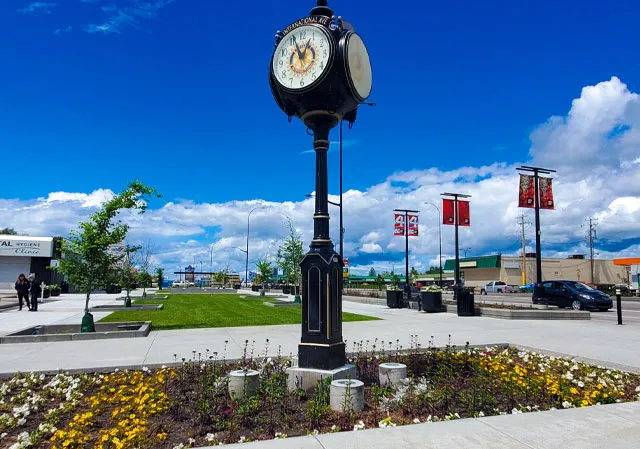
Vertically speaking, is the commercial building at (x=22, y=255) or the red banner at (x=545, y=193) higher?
the red banner at (x=545, y=193)

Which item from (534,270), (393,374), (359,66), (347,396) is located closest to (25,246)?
(359,66)

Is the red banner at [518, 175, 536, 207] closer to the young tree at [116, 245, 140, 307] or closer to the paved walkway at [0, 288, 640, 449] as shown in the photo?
the paved walkway at [0, 288, 640, 449]

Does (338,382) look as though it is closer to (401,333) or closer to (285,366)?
(285,366)

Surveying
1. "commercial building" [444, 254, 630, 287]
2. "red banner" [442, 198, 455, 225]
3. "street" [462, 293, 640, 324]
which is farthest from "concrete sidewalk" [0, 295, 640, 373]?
"commercial building" [444, 254, 630, 287]

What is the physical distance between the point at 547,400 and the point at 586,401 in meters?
0.39

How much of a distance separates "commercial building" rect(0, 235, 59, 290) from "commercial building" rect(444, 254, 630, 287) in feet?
207

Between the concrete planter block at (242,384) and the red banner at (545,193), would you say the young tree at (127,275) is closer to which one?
the concrete planter block at (242,384)

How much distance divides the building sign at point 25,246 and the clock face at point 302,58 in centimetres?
4972

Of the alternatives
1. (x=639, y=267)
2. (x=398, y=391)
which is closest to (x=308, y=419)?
(x=398, y=391)

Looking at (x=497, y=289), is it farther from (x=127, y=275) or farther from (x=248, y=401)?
(x=248, y=401)

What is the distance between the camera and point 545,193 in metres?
26.8

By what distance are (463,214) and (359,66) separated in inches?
1071

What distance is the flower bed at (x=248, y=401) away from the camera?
4.31 meters

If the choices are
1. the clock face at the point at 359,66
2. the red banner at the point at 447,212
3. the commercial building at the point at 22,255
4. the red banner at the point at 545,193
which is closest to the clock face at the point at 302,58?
the clock face at the point at 359,66
